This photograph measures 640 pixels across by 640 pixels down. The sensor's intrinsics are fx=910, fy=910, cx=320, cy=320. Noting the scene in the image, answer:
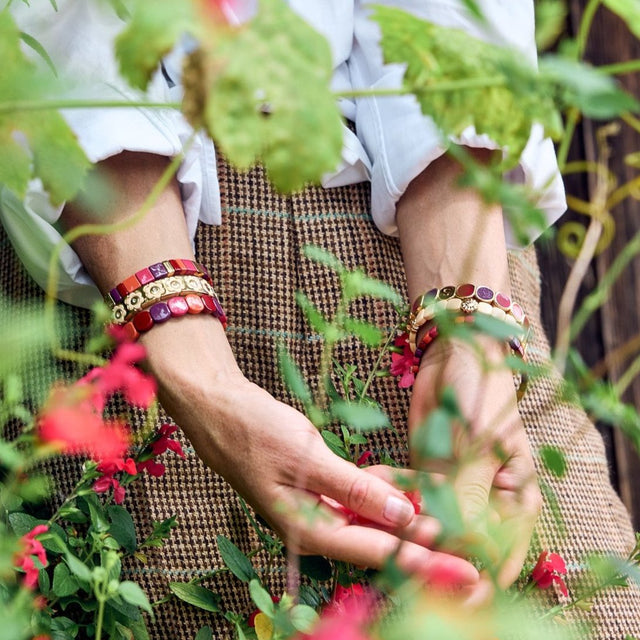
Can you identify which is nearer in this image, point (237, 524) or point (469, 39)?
point (469, 39)

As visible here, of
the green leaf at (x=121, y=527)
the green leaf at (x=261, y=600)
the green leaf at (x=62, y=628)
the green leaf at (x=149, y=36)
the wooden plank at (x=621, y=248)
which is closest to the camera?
the green leaf at (x=149, y=36)

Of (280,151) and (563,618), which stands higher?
Result: (280,151)

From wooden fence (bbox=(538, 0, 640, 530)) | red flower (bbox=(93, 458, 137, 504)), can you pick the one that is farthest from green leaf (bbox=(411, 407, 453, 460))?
wooden fence (bbox=(538, 0, 640, 530))

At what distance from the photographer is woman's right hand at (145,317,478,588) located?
0.53 m

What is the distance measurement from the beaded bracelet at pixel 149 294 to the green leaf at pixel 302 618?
10.9 inches

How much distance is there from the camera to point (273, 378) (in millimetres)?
791

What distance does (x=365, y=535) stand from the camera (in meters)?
0.54

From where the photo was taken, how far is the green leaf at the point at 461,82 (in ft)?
0.92

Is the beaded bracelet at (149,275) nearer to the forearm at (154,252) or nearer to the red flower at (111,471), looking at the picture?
the forearm at (154,252)

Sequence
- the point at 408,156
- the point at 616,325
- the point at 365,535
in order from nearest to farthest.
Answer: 1. the point at 365,535
2. the point at 408,156
3. the point at 616,325

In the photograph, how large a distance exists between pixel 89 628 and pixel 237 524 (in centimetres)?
19

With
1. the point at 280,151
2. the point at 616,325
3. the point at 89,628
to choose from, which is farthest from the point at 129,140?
the point at 616,325

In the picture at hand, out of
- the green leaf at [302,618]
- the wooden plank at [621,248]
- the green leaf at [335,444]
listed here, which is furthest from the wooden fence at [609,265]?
the green leaf at [302,618]

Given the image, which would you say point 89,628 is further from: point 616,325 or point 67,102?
point 616,325
